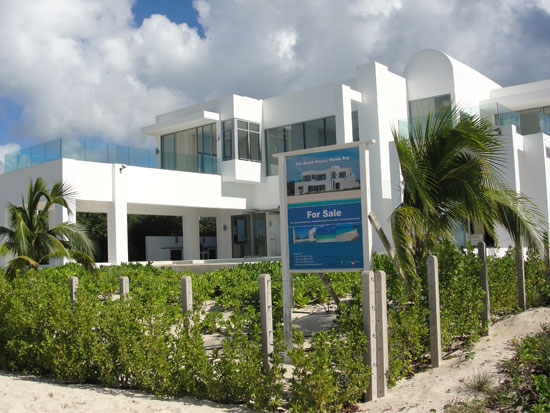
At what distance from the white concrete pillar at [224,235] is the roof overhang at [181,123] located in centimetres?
491

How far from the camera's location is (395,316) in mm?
6793

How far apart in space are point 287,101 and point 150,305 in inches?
803

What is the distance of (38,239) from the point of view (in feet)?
38.4

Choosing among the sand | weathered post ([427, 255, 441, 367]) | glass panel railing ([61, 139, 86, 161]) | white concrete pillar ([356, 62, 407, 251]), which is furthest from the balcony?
the sand

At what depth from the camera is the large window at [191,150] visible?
26.0m

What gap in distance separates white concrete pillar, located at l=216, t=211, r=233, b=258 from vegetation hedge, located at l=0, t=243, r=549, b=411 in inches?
784

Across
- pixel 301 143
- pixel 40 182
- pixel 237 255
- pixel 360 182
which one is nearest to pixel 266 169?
pixel 301 143

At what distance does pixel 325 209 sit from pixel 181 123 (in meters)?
20.2

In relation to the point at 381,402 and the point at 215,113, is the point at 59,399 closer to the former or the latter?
the point at 381,402

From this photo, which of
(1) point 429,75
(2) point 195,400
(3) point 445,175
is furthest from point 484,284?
(1) point 429,75

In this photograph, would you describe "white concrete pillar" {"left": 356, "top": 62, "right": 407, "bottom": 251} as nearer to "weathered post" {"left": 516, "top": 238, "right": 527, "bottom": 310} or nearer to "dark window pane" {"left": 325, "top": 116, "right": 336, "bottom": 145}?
"dark window pane" {"left": 325, "top": 116, "right": 336, "bottom": 145}

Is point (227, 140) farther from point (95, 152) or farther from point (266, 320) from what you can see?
point (266, 320)

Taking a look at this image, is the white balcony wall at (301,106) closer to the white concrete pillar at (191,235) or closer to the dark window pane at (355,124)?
the dark window pane at (355,124)

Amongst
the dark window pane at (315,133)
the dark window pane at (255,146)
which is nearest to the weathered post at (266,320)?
the dark window pane at (315,133)
